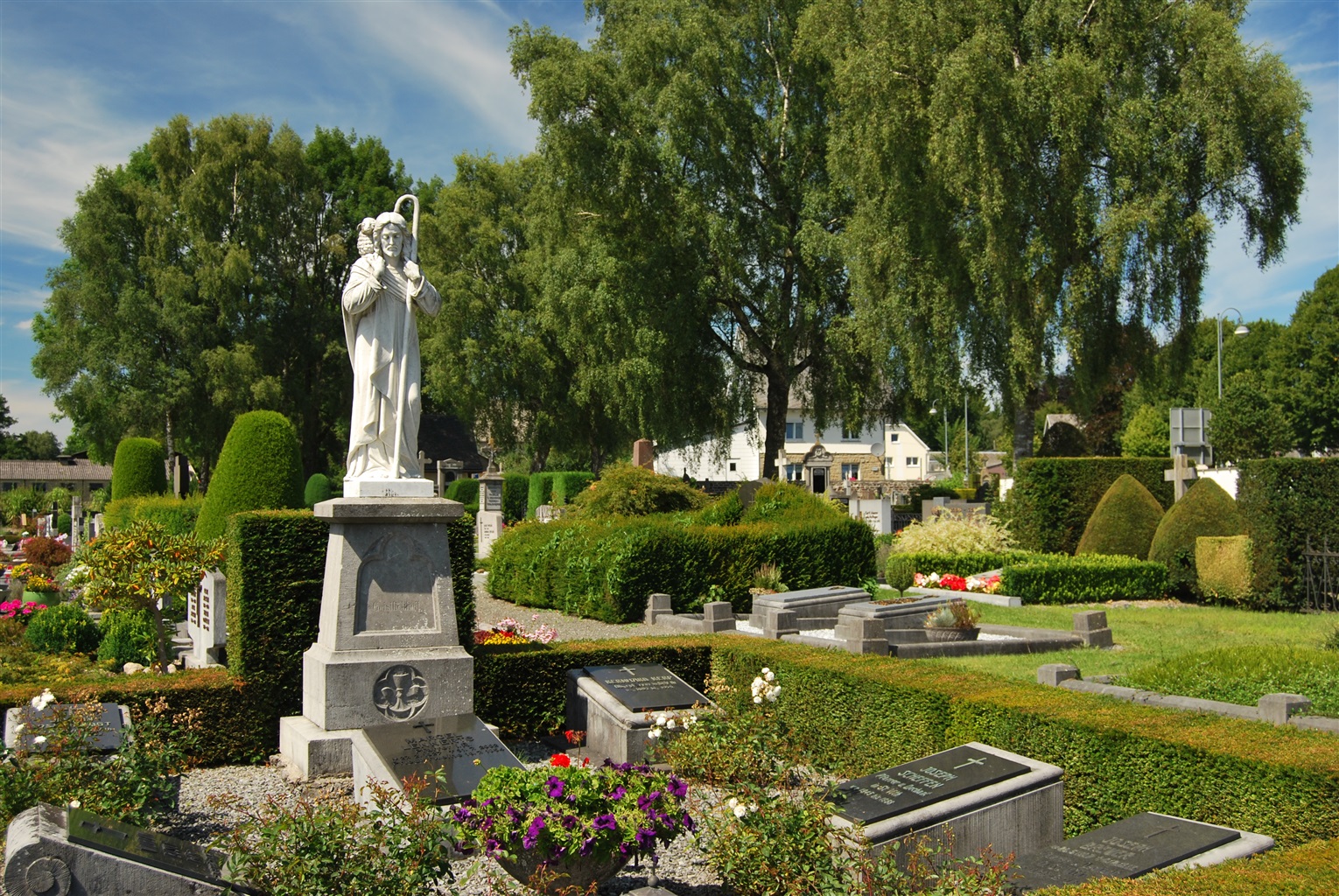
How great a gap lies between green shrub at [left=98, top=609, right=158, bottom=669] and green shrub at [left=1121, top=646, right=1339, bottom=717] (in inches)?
405

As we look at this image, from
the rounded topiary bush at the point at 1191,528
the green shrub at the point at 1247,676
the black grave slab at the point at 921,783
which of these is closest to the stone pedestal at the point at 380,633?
the black grave slab at the point at 921,783

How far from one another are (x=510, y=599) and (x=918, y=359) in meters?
11.6

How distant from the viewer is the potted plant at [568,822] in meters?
4.91

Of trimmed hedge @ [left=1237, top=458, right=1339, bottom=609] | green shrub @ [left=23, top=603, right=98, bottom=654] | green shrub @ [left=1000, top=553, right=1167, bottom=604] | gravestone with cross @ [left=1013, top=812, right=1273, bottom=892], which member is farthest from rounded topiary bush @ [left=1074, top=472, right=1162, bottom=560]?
green shrub @ [left=23, top=603, right=98, bottom=654]

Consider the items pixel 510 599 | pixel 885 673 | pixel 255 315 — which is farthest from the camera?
pixel 255 315

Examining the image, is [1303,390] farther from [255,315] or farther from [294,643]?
[294,643]

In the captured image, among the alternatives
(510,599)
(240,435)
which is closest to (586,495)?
(510,599)

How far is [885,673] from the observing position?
26.5 feet

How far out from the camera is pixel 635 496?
19.3 m

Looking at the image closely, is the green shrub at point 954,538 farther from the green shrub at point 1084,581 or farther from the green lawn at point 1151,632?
the green lawn at point 1151,632

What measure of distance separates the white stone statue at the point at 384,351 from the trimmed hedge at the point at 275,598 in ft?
2.78

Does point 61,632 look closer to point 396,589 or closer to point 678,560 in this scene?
point 396,589

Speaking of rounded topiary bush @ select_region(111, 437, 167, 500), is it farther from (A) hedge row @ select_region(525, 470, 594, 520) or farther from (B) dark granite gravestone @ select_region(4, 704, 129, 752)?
(B) dark granite gravestone @ select_region(4, 704, 129, 752)

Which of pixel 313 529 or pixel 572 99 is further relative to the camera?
pixel 572 99
